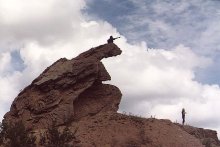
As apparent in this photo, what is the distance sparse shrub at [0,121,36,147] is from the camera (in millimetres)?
27875

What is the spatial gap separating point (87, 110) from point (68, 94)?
199 centimetres

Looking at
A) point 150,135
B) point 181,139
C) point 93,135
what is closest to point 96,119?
point 93,135

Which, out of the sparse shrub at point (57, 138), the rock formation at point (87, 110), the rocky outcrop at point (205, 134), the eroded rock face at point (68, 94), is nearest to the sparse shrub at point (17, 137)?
the sparse shrub at point (57, 138)

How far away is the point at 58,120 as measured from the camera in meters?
32.1

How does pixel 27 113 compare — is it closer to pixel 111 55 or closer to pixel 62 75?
pixel 62 75

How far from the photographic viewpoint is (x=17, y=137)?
28438 millimetres

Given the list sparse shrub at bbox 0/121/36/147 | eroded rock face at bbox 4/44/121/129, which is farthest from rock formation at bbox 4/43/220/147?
sparse shrub at bbox 0/121/36/147

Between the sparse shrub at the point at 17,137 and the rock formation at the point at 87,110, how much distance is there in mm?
2177

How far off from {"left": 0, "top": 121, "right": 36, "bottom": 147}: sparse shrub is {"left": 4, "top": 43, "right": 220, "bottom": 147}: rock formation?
7.14 feet

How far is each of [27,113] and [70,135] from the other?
5.67 metres

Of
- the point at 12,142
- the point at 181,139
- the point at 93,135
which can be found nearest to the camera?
the point at 12,142

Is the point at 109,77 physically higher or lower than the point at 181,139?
higher

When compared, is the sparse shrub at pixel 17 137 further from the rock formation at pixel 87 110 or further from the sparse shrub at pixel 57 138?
the rock formation at pixel 87 110

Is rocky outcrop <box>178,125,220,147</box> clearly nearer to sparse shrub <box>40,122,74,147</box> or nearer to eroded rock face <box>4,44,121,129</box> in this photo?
eroded rock face <box>4,44,121,129</box>
